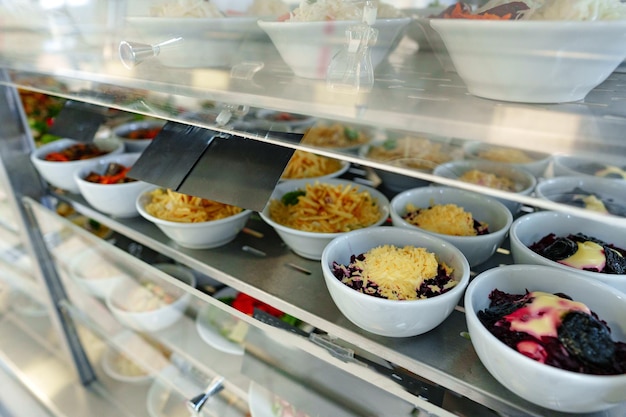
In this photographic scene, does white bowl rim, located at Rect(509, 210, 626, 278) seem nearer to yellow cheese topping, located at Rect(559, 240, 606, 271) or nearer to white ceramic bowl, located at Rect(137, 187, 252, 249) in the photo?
yellow cheese topping, located at Rect(559, 240, 606, 271)

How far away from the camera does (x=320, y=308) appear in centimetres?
79

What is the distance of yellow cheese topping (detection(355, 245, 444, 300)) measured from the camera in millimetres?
684

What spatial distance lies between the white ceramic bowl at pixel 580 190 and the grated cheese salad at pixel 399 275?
27 cm

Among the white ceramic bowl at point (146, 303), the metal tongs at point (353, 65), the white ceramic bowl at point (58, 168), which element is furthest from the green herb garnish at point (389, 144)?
the white ceramic bowl at point (58, 168)

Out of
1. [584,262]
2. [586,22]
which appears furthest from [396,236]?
[586,22]

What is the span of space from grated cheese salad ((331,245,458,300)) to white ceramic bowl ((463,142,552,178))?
27cm

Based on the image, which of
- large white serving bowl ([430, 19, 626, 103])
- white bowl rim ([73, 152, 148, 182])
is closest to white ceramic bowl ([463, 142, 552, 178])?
large white serving bowl ([430, 19, 626, 103])

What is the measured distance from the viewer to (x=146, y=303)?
4.57ft

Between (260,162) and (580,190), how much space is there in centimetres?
55

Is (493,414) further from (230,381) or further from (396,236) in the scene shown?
(230,381)

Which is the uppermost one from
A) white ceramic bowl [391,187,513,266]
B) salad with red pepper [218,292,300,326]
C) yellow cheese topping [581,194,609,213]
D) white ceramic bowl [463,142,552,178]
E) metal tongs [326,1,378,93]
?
metal tongs [326,1,378,93]

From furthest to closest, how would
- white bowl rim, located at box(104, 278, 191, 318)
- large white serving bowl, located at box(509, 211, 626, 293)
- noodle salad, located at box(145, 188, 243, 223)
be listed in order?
white bowl rim, located at box(104, 278, 191, 318), noodle salad, located at box(145, 188, 243, 223), large white serving bowl, located at box(509, 211, 626, 293)

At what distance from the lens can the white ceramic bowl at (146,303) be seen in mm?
1295

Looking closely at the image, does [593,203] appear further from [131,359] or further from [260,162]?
[131,359]
